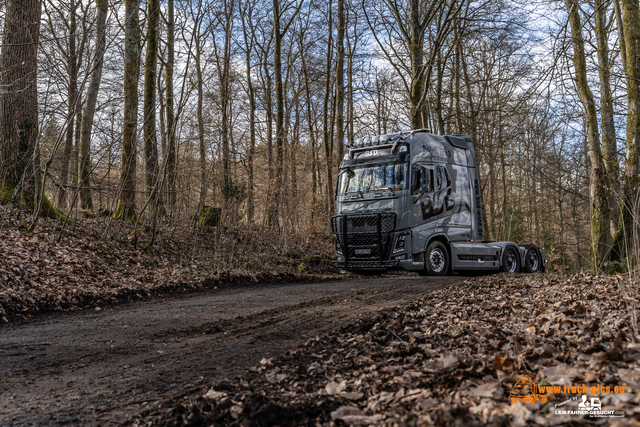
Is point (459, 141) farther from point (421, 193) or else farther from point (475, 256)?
point (475, 256)

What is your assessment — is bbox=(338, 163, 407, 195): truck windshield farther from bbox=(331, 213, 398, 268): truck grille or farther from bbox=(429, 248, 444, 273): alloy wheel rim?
bbox=(429, 248, 444, 273): alloy wheel rim

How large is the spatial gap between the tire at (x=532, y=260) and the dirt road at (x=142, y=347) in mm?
8450

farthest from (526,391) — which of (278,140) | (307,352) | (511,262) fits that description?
(278,140)

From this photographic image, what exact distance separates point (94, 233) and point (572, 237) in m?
25.2

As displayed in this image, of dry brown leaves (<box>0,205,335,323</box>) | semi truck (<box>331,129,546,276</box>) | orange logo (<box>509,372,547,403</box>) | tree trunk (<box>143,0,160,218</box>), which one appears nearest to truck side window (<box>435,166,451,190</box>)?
semi truck (<box>331,129,546,276</box>)

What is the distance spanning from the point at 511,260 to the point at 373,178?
5613 millimetres

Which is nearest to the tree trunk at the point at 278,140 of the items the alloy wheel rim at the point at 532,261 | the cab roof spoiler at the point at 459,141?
the cab roof spoiler at the point at 459,141

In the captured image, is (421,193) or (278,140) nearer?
(421,193)

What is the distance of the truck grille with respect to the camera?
1162 centimetres

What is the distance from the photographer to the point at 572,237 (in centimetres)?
2602

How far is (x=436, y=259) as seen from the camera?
1220 centimetres

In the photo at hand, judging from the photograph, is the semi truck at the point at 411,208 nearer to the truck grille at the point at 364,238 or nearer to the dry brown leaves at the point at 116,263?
the truck grille at the point at 364,238

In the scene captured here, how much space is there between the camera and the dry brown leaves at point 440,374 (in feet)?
7.64

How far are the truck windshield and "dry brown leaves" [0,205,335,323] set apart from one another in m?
2.72
